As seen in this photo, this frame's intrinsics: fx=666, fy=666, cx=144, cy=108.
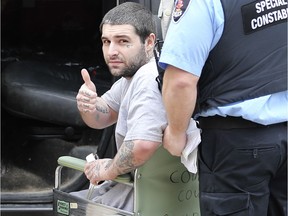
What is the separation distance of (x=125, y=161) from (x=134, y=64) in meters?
0.36

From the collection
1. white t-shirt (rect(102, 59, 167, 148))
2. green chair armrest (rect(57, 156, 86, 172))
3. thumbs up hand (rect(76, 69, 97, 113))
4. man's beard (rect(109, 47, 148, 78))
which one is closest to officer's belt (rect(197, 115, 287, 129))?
white t-shirt (rect(102, 59, 167, 148))

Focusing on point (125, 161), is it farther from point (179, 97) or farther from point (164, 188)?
point (179, 97)

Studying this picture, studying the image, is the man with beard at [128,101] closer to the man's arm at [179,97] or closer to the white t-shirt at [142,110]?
the white t-shirt at [142,110]

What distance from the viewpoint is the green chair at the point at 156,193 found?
7.73 feet

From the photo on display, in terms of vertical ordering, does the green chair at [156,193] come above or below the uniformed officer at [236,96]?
below

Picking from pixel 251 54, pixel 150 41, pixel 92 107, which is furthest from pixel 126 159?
pixel 251 54

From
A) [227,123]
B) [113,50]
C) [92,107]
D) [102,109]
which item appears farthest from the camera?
[102,109]

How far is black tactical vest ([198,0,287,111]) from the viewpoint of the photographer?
2039 mm

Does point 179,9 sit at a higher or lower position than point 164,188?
higher

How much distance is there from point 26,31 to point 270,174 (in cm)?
261

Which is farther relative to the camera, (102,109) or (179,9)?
(102,109)

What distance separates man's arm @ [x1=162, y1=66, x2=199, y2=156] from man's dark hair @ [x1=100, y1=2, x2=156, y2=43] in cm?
39

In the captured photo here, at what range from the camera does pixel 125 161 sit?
Result: 2.28m

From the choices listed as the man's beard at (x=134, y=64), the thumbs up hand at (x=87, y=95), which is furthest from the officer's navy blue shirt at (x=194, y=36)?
the thumbs up hand at (x=87, y=95)
